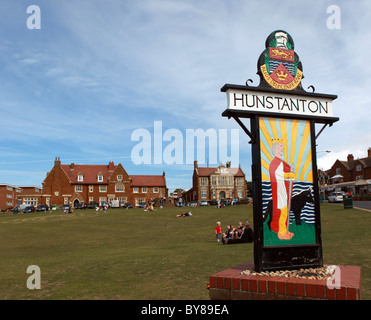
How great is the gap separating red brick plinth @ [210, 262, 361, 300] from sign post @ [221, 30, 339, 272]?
2.27 feet

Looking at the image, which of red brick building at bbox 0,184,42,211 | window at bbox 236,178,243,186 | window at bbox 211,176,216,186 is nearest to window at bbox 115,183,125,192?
red brick building at bbox 0,184,42,211

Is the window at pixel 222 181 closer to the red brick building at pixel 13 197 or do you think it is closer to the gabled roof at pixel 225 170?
the gabled roof at pixel 225 170

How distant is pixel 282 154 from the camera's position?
20.6 ft

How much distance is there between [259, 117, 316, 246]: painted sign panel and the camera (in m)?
6.00

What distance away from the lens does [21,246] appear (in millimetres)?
18422

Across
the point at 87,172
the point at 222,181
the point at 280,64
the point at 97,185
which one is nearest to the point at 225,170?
the point at 222,181

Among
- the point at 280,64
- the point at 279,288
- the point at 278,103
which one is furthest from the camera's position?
the point at 280,64

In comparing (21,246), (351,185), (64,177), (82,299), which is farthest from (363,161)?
(82,299)

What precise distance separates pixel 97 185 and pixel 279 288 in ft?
257

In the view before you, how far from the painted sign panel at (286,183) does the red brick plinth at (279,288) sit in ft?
3.17

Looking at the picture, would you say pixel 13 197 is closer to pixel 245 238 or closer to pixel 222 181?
pixel 222 181

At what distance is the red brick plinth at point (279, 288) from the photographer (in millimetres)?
4492

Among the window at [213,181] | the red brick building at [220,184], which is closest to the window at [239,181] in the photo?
the red brick building at [220,184]

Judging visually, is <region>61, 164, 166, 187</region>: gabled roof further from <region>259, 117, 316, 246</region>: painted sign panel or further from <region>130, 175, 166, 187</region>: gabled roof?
<region>259, 117, 316, 246</region>: painted sign panel
